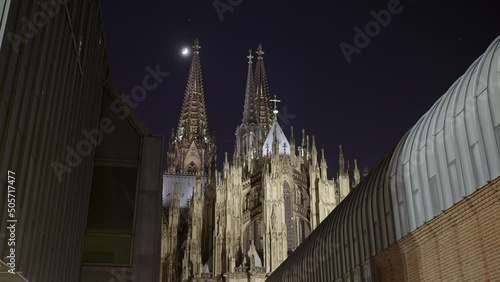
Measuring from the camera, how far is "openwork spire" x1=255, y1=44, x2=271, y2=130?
280 feet

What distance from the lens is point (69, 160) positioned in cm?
1458

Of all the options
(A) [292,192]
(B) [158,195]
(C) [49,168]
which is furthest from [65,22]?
(A) [292,192]

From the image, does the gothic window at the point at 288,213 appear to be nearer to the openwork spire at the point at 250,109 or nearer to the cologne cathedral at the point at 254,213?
the cologne cathedral at the point at 254,213

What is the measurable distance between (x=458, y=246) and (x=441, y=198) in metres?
1.16

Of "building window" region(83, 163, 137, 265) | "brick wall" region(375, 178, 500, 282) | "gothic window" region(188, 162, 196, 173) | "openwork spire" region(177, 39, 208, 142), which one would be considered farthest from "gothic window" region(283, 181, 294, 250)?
"openwork spire" region(177, 39, 208, 142)

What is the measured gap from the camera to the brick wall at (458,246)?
36.3 ft

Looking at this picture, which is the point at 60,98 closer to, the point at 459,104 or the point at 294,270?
the point at 459,104

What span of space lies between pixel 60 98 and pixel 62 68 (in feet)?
2.31

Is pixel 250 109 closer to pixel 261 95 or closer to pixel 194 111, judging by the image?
pixel 261 95

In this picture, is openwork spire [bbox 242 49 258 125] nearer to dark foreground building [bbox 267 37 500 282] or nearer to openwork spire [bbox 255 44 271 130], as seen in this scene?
openwork spire [bbox 255 44 271 130]

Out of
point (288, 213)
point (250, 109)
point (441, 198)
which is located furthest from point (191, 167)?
point (441, 198)

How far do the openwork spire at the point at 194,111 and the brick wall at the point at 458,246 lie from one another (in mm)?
86368

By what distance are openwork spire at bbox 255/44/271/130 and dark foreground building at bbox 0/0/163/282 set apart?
63861 mm

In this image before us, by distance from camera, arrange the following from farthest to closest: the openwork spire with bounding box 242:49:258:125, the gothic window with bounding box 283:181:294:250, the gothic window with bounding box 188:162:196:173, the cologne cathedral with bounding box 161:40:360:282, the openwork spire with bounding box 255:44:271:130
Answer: the gothic window with bounding box 188:162:196:173
the openwork spire with bounding box 255:44:271:130
the openwork spire with bounding box 242:49:258:125
the gothic window with bounding box 283:181:294:250
the cologne cathedral with bounding box 161:40:360:282
